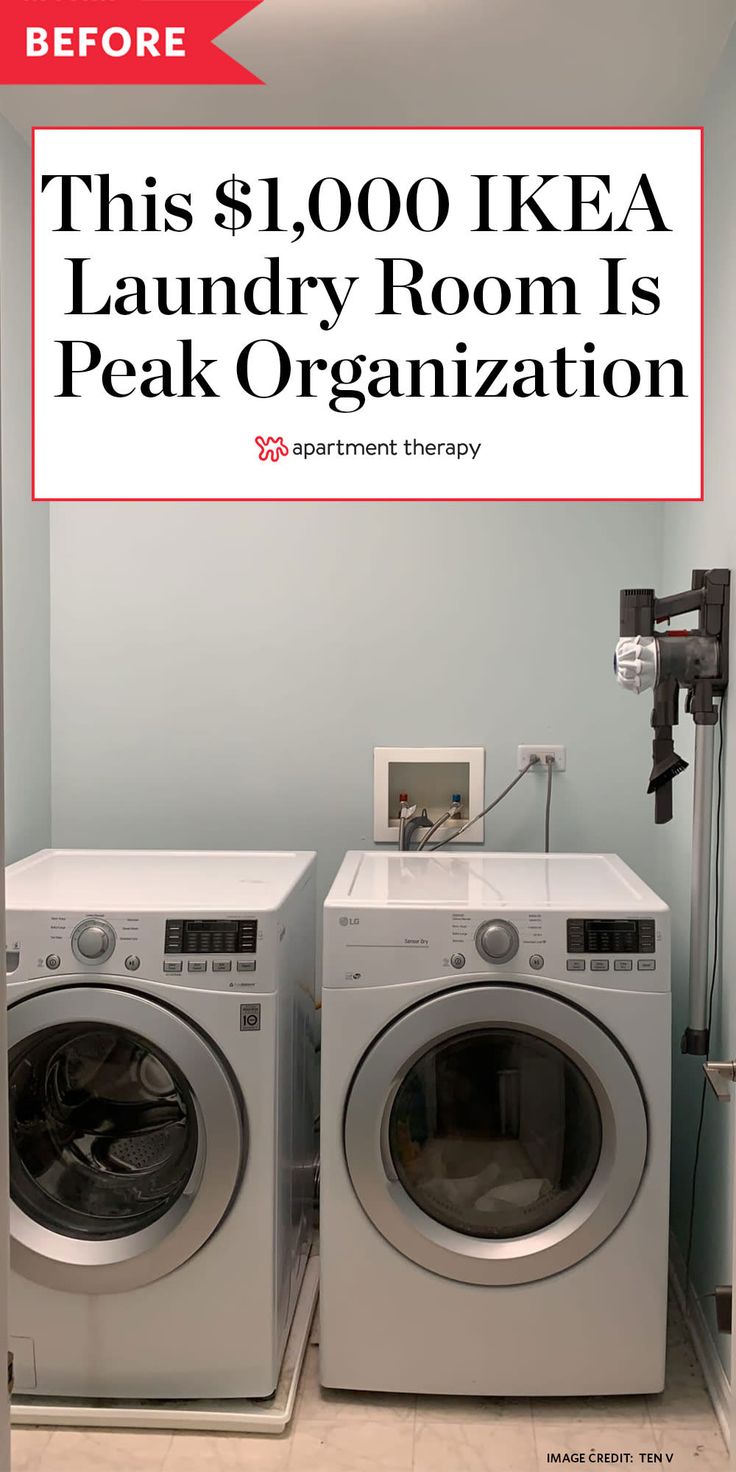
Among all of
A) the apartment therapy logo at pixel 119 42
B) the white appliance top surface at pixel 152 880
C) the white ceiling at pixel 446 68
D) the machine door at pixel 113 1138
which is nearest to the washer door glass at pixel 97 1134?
the machine door at pixel 113 1138

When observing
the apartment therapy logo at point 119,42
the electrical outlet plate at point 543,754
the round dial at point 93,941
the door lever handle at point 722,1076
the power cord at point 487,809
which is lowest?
the door lever handle at point 722,1076

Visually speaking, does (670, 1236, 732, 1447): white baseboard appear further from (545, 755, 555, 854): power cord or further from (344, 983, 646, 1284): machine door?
(545, 755, 555, 854): power cord

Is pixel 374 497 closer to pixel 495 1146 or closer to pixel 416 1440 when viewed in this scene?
pixel 495 1146

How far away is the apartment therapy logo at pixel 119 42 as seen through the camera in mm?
1562

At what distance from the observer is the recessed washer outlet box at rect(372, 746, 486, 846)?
2520mm

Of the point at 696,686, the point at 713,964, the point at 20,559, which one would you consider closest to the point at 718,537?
the point at 696,686

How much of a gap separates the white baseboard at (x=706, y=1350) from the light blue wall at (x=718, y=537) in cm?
3

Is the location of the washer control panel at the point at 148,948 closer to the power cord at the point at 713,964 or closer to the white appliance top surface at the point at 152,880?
the white appliance top surface at the point at 152,880

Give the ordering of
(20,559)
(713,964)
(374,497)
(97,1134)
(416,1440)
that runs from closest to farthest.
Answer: (416,1440), (97,1134), (713,964), (20,559), (374,497)

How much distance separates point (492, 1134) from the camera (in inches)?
73.6

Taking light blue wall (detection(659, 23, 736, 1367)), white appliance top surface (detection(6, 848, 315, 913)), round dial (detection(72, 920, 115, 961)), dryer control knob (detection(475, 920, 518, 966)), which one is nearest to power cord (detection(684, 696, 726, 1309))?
light blue wall (detection(659, 23, 736, 1367))

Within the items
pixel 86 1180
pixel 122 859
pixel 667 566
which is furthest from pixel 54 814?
pixel 667 566

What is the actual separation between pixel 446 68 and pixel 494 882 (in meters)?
1.50

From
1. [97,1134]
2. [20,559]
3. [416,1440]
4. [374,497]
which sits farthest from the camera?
[374,497]
